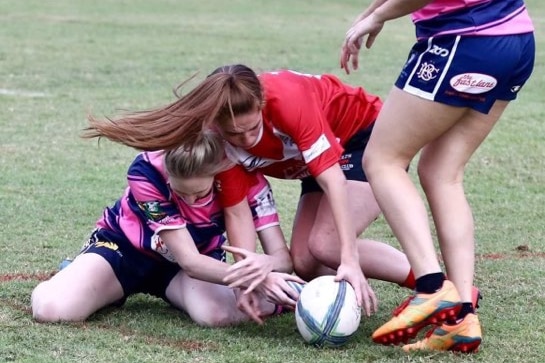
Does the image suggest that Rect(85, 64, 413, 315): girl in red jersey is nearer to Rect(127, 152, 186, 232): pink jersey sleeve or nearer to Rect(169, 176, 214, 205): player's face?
Rect(169, 176, 214, 205): player's face

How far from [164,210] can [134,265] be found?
1.37ft

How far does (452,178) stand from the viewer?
4.26 meters

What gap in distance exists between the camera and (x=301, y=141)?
4219 millimetres

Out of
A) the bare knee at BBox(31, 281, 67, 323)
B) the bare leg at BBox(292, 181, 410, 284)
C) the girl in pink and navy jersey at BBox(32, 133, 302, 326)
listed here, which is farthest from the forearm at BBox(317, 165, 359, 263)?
the bare knee at BBox(31, 281, 67, 323)

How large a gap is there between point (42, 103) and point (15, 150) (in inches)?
84.6

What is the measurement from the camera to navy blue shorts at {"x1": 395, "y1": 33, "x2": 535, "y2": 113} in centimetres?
390

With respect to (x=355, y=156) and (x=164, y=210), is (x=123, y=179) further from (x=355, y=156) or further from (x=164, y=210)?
(x=164, y=210)

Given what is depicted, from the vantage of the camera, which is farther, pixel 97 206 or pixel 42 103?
pixel 42 103

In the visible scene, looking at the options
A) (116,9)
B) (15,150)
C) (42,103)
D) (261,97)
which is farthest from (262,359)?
(116,9)

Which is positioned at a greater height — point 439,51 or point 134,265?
point 439,51

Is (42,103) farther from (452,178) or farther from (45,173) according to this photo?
(452,178)

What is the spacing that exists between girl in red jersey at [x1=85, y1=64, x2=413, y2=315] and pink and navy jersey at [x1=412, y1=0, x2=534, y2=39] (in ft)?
2.05

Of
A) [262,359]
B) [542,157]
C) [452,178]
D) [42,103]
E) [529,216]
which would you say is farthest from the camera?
[42,103]

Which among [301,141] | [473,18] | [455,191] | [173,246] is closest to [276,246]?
[173,246]
